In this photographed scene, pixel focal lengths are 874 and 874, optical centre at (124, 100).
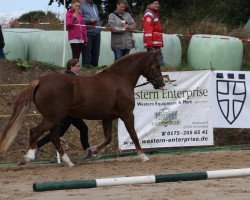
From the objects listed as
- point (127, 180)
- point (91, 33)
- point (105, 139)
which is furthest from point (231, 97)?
point (127, 180)

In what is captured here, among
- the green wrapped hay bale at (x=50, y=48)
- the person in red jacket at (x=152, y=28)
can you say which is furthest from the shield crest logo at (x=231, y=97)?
the green wrapped hay bale at (x=50, y=48)

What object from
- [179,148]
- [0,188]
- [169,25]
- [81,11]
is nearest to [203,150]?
[179,148]

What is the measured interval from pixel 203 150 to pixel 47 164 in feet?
11.2

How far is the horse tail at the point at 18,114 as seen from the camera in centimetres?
1427

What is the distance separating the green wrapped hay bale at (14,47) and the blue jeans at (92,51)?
202 centimetres

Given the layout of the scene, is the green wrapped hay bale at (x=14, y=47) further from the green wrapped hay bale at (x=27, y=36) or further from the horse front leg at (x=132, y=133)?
the horse front leg at (x=132, y=133)

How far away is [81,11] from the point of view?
1861cm

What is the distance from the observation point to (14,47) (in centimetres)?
2041

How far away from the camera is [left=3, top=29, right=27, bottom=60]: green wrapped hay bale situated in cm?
2034

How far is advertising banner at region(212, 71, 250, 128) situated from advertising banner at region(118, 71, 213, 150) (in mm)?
177

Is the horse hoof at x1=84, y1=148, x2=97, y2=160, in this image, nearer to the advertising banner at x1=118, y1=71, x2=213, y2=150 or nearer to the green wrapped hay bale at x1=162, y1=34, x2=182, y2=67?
the advertising banner at x1=118, y1=71, x2=213, y2=150

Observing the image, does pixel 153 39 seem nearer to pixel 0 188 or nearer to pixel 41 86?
pixel 41 86

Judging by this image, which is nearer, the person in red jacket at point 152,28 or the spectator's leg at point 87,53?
the person in red jacket at point 152,28

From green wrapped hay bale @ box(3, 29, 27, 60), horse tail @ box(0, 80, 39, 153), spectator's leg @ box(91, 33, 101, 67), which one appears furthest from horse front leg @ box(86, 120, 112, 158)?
green wrapped hay bale @ box(3, 29, 27, 60)
